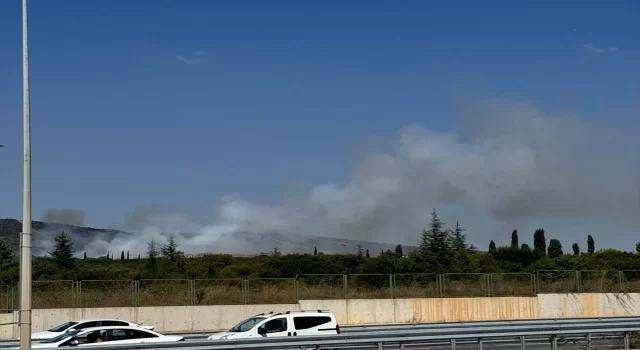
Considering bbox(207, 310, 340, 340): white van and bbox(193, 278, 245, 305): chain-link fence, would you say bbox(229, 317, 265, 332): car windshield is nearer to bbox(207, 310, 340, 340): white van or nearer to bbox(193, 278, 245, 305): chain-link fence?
bbox(207, 310, 340, 340): white van

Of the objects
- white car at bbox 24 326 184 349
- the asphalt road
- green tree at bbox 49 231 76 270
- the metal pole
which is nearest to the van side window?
the asphalt road

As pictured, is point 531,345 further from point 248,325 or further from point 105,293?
point 105,293

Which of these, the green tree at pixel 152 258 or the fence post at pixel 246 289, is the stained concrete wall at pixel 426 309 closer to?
the fence post at pixel 246 289

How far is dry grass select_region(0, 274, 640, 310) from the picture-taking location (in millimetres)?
41594

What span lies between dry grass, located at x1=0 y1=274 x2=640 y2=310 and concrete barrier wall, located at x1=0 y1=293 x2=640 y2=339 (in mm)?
910

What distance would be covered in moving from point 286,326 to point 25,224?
967cm

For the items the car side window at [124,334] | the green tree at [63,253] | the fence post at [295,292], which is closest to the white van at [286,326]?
the car side window at [124,334]

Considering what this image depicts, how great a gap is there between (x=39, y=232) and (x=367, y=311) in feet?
283

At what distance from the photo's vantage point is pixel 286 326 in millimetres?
27906

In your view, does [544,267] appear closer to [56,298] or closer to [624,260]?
[624,260]

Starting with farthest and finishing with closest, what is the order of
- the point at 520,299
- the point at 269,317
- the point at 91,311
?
the point at 520,299 < the point at 91,311 < the point at 269,317

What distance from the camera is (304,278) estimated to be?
45.6m

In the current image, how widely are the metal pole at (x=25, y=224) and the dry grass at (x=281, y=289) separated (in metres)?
20.3

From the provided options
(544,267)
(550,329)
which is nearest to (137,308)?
(550,329)
